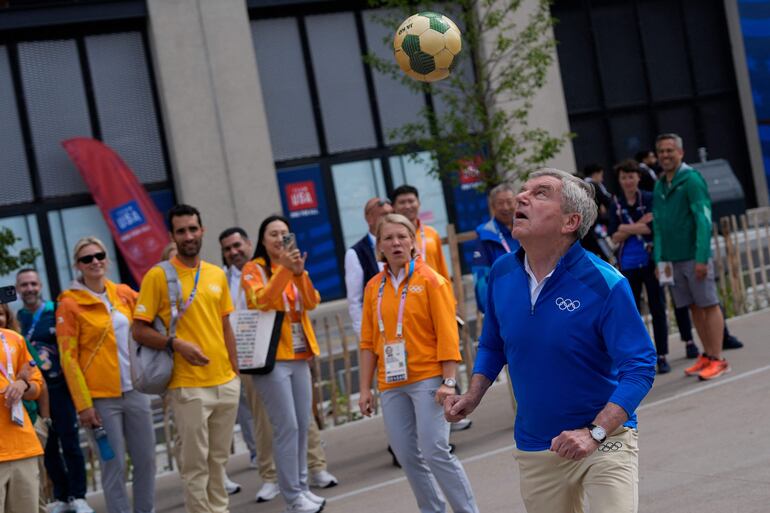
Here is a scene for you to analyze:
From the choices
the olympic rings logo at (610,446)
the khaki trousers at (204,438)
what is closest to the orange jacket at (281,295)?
the khaki trousers at (204,438)

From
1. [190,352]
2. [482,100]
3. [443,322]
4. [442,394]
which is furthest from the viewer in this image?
[482,100]

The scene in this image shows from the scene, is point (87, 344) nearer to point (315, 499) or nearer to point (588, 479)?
point (315, 499)

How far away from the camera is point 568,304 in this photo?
4242mm

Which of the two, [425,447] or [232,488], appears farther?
[232,488]

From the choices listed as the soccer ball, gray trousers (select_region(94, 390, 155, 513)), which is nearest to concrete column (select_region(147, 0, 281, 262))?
gray trousers (select_region(94, 390, 155, 513))

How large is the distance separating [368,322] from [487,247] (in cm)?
177

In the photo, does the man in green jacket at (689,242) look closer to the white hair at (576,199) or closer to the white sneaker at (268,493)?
the white sneaker at (268,493)

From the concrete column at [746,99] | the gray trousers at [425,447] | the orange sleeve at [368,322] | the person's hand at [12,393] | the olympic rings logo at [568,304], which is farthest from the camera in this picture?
the concrete column at [746,99]

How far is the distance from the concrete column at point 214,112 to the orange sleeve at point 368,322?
10980 mm

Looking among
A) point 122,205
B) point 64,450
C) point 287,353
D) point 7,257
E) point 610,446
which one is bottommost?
point 64,450

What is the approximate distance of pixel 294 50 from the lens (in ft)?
62.6

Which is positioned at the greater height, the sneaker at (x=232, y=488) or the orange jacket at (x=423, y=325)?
the orange jacket at (x=423, y=325)

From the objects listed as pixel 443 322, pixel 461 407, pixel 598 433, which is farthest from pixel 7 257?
A: pixel 598 433

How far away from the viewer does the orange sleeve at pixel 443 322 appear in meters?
6.51
